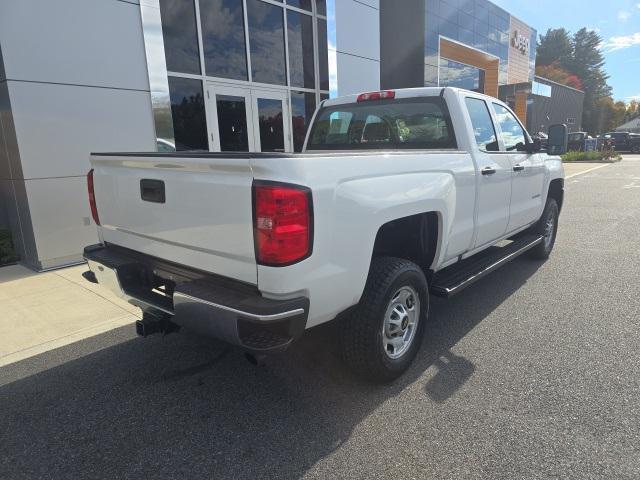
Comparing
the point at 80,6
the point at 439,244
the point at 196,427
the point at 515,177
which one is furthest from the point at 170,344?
the point at 80,6

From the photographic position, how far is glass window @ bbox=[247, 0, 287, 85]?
29.7 ft

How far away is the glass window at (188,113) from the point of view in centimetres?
773

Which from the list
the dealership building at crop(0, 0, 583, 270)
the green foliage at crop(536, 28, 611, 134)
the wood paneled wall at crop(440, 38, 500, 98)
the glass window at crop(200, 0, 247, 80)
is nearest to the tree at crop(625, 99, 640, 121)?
the green foliage at crop(536, 28, 611, 134)

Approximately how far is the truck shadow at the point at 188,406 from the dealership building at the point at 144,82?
322 cm

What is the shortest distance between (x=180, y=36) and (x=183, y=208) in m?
6.43

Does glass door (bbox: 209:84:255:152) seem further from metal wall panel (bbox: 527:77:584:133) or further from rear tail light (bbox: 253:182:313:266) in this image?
metal wall panel (bbox: 527:77:584:133)

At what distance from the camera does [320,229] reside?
225 centimetres

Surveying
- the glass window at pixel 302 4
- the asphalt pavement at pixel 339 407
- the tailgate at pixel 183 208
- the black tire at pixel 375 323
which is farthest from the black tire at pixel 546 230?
the glass window at pixel 302 4

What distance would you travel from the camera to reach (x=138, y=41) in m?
6.62

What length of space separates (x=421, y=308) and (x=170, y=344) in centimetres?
203

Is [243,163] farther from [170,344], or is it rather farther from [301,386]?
[170,344]

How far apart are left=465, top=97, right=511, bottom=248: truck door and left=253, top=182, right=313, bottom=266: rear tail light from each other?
2.06 meters

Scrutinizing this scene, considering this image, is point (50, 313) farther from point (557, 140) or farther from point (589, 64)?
point (589, 64)

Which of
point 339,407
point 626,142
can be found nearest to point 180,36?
point 339,407
